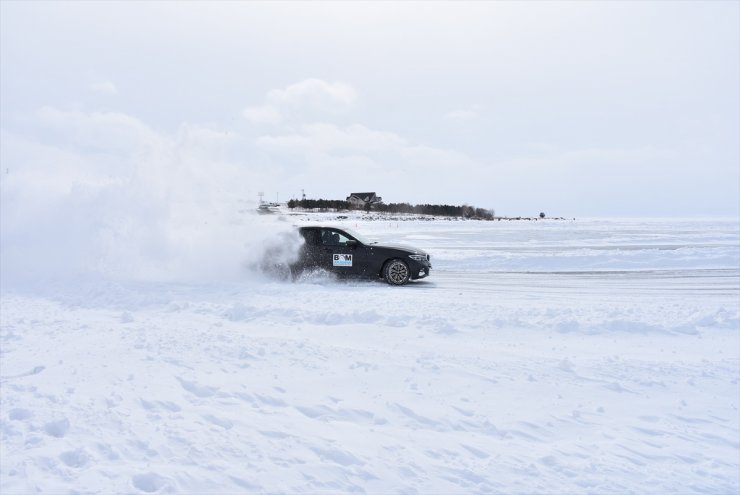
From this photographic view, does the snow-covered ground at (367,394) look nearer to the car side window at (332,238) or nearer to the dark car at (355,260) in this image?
the dark car at (355,260)

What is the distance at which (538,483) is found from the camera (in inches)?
155

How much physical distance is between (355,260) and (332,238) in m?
0.82

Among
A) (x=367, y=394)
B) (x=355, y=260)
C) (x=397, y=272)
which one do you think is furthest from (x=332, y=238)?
(x=367, y=394)

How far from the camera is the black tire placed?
42.5ft

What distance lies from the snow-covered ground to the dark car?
2.45 metres

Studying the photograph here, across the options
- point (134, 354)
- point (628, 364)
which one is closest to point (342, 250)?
point (134, 354)

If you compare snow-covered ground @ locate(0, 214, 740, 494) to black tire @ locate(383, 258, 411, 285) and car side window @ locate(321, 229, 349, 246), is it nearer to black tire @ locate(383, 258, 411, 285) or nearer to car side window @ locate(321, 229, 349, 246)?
black tire @ locate(383, 258, 411, 285)

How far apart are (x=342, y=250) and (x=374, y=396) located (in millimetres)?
7739

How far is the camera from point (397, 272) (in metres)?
13.0

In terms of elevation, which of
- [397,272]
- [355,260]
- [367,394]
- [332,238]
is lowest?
[367,394]

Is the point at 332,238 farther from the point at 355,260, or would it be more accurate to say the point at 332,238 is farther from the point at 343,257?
the point at 355,260

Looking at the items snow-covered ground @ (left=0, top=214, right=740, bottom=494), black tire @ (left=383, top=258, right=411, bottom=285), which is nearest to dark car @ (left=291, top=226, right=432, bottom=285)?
black tire @ (left=383, top=258, right=411, bottom=285)

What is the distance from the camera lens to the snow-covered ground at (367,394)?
4.02 m

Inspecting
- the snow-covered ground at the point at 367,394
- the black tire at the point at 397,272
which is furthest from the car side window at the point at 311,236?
the snow-covered ground at the point at 367,394
